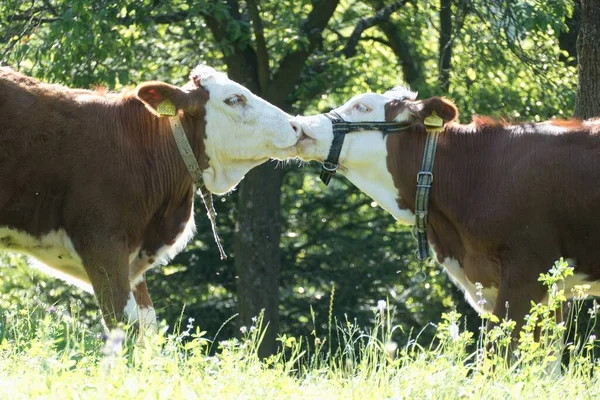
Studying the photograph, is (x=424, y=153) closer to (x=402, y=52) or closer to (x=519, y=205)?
(x=519, y=205)

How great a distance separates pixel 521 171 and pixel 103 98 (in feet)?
10.1

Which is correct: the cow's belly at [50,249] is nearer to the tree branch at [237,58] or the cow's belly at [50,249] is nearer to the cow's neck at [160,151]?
the cow's neck at [160,151]

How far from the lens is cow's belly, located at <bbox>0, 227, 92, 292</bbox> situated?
758 centimetres

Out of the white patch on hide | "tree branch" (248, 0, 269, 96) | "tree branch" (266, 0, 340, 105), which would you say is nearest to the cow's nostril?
the white patch on hide

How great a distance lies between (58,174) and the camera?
7.50 m

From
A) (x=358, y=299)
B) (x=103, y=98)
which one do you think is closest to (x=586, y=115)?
(x=103, y=98)

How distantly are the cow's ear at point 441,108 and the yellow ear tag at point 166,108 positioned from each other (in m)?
1.84

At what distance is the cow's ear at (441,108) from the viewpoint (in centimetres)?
811

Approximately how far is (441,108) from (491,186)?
0.79 metres

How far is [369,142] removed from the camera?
833 cm

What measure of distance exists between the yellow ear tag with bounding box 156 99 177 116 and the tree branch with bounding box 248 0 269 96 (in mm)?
6601

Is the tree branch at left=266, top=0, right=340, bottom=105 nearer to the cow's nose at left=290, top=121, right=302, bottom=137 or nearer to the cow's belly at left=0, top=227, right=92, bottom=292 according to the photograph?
the cow's nose at left=290, top=121, right=302, bottom=137

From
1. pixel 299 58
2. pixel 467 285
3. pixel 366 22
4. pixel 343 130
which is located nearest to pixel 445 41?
pixel 366 22

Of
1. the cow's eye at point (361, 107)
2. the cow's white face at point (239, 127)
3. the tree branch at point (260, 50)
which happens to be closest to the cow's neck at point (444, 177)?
the cow's eye at point (361, 107)
